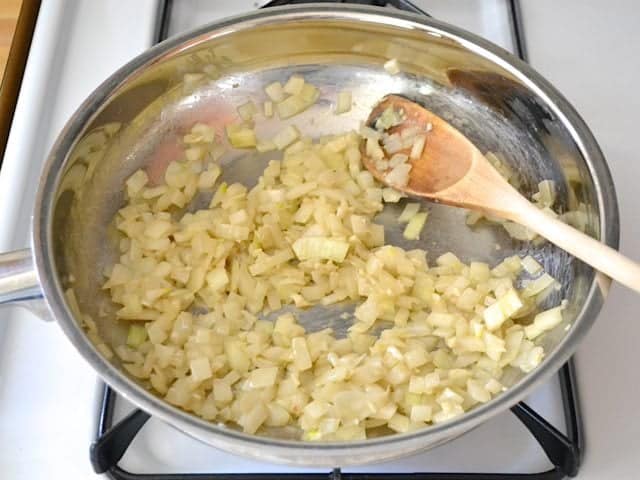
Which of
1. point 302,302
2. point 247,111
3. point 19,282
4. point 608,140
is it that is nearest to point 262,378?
point 302,302

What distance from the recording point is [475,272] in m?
0.90

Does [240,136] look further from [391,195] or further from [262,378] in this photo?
[262,378]

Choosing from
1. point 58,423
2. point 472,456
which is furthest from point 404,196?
point 58,423

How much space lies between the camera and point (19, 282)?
0.71m

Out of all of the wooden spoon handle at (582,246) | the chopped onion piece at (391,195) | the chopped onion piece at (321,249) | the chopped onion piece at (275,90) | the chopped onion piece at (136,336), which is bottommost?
the chopped onion piece at (136,336)

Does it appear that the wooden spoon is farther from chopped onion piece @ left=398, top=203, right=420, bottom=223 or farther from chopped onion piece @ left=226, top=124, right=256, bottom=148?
chopped onion piece @ left=226, top=124, right=256, bottom=148

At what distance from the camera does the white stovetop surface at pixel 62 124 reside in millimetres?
780

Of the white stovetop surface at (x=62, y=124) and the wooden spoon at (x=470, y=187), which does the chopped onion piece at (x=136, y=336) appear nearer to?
the white stovetop surface at (x=62, y=124)

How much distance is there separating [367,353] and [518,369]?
0.15 metres

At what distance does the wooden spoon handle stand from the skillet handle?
1.57ft

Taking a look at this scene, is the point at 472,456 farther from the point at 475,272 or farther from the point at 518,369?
the point at 475,272

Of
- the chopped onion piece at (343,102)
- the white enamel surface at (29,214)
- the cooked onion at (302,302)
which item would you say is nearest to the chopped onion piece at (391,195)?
the cooked onion at (302,302)

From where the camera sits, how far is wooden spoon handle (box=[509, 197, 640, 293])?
2.35ft

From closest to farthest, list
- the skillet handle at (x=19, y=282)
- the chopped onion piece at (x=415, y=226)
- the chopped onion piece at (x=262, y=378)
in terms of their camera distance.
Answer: the skillet handle at (x=19, y=282), the chopped onion piece at (x=262, y=378), the chopped onion piece at (x=415, y=226)
